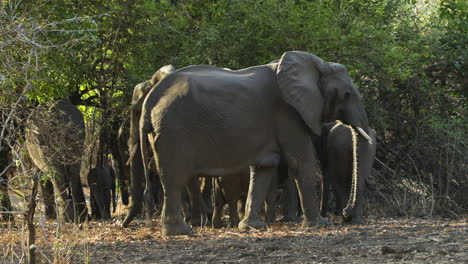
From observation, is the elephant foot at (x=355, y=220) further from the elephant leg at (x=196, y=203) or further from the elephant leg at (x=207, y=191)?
the elephant leg at (x=207, y=191)

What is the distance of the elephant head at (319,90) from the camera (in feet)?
43.1

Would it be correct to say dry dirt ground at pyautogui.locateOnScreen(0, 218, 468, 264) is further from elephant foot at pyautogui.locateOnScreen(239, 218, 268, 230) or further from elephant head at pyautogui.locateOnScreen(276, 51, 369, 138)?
elephant head at pyautogui.locateOnScreen(276, 51, 369, 138)

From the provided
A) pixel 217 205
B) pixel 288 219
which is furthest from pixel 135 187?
pixel 288 219

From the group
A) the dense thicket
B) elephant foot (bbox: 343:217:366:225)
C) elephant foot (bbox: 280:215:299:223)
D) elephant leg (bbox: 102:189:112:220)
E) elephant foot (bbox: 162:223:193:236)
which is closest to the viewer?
elephant foot (bbox: 162:223:193:236)

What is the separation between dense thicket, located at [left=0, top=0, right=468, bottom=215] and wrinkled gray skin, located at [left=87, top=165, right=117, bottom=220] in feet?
3.38

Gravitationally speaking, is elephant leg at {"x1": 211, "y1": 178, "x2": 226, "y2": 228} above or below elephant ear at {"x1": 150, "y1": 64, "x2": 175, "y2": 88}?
below

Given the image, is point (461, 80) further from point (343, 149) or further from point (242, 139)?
point (242, 139)

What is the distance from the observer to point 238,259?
9.64 metres

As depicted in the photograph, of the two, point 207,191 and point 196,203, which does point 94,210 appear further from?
point 196,203

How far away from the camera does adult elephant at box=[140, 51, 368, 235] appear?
12367 mm

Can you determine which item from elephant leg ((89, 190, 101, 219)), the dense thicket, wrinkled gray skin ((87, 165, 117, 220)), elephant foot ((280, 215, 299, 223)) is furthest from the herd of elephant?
elephant leg ((89, 190, 101, 219))

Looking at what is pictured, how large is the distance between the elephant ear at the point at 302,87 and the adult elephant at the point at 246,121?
0.01 m

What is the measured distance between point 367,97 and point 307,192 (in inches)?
202

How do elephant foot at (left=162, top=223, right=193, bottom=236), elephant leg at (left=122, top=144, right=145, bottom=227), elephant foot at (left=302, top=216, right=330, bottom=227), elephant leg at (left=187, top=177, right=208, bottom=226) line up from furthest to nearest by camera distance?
elephant leg at (left=122, top=144, right=145, bottom=227)
elephant leg at (left=187, top=177, right=208, bottom=226)
elephant foot at (left=302, top=216, right=330, bottom=227)
elephant foot at (left=162, top=223, right=193, bottom=236)
